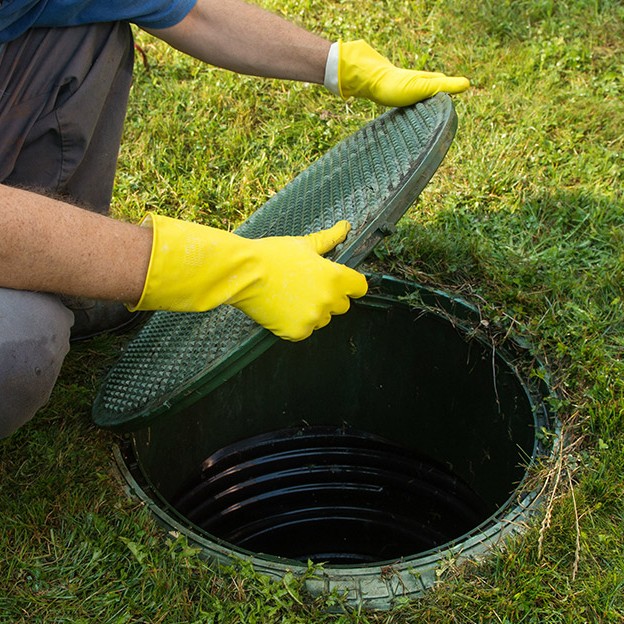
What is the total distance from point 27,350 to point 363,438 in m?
1.51

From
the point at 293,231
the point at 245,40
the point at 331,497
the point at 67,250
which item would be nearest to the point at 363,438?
the point at 331,497

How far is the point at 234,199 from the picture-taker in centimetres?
306

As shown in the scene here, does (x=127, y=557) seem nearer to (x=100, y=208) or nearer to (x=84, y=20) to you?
(x=100, y=208)

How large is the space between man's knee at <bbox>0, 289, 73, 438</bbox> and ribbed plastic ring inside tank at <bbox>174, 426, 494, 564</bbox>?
105cm

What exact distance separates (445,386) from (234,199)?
3.46 ft

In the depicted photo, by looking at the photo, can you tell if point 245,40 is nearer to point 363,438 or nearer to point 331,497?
point 363,438

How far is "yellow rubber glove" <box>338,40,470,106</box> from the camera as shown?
2283 millimetres

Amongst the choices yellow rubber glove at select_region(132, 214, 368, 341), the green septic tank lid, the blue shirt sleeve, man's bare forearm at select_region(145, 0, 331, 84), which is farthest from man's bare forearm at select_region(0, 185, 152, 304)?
man's bare forearm at select_region(145, 0, 331, 84)

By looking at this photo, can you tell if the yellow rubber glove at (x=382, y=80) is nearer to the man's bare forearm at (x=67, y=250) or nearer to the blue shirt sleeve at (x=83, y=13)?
the blue shirt sleeve at (x=83, y=13)

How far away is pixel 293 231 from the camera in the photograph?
83.1 inches

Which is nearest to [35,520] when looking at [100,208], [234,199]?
[100,208]

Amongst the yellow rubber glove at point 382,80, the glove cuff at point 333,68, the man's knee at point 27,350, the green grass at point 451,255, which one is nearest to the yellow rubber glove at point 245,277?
the man's knee at point 27,350

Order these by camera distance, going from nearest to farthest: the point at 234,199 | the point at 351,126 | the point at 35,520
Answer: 1. the point at 35,520
2. the point at 234,199
3. the point at 351,126

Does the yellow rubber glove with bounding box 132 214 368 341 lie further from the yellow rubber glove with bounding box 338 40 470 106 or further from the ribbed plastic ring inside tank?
the ribbed plastic ring inside tank
